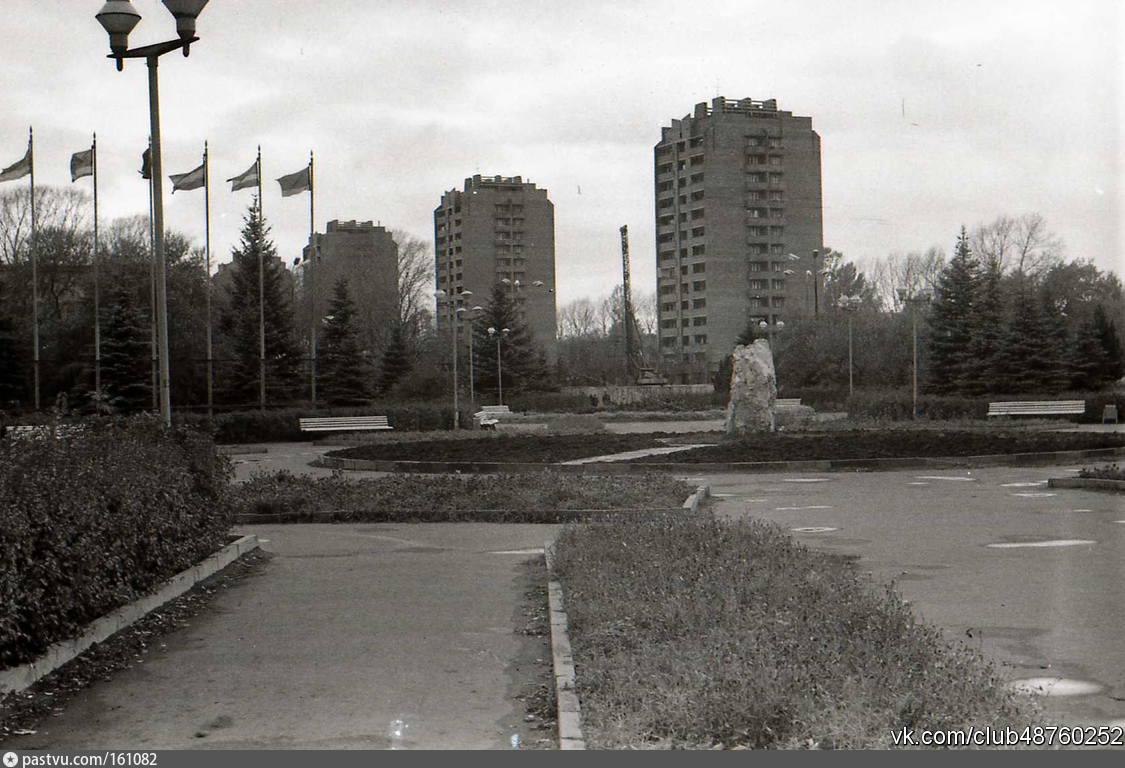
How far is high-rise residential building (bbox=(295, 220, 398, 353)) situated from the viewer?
258 ft

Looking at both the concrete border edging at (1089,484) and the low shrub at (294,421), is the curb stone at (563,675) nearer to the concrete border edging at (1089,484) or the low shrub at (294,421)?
the concrete border edging at (1089,484)

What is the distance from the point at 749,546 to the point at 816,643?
144 inches

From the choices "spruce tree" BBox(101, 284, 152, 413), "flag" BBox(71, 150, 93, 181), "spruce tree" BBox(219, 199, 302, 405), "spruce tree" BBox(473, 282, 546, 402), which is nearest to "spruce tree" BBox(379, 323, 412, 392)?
"spruce tree" BBox(473, 282, 546, 402)

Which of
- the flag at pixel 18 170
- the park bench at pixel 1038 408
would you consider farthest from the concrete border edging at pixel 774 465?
the flag at pixel 18 170

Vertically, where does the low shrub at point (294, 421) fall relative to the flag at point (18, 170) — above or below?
below

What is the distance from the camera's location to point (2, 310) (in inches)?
1925

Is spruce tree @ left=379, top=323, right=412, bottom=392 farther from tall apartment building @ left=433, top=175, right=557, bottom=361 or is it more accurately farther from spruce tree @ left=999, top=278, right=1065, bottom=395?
tall apartment building @ left=433, top=175, right=557, bottom=361

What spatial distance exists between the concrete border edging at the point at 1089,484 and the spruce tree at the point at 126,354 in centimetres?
3535

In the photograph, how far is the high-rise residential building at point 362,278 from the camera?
78625 millimetres

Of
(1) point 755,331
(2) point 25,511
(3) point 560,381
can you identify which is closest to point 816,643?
(2) point 25,511

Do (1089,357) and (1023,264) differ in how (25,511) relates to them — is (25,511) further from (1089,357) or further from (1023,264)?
(1023,264)

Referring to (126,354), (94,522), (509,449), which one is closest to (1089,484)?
(509,449)

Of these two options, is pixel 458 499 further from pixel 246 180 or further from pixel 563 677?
pixel 246 180

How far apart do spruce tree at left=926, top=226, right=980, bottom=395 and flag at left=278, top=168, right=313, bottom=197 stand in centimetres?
3013
